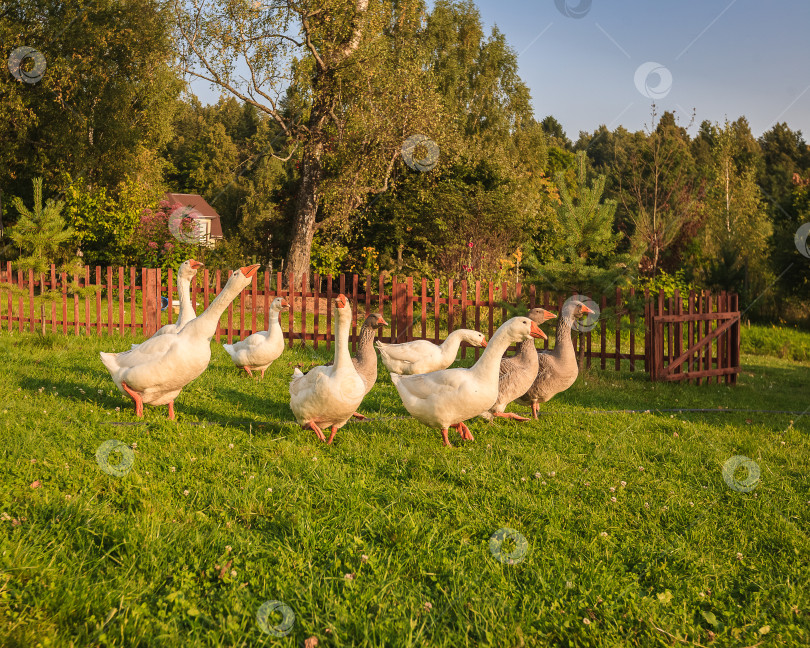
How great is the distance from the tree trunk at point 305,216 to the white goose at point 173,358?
13815mm

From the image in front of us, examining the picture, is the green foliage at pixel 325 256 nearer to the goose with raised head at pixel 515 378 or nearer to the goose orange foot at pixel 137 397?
the goose with raised head at pixel 515 378

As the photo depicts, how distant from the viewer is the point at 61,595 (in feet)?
9.21

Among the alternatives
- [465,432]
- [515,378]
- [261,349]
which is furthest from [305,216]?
[465,432]

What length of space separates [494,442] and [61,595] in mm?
3823

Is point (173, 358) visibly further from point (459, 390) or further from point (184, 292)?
point (459, 390)

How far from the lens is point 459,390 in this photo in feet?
17.1

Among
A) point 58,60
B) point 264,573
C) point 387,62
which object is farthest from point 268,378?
point 58,60

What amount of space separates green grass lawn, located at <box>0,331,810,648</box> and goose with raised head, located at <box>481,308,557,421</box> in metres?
0.32

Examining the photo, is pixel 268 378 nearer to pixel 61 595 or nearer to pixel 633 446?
pixel 633 446

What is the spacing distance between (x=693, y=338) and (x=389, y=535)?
906 centimetres

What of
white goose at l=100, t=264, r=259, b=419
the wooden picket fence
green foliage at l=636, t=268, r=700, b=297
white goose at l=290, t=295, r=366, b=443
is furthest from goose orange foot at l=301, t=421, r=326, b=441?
green foliage at l=636, t=268, r=700, b=297

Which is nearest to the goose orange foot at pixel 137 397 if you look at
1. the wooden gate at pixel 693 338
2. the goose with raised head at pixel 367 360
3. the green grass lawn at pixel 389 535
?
the green grass lawn at pixel 389 535

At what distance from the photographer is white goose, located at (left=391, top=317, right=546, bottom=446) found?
17.1 feet

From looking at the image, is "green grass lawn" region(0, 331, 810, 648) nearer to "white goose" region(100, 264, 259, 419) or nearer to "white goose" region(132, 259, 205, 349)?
"white goose" region(100, 264, 259, 419)
